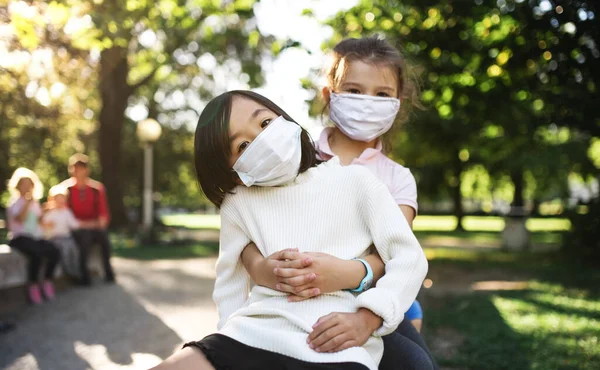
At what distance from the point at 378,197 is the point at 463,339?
14.8 ft

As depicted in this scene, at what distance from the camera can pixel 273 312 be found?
84.2 inches

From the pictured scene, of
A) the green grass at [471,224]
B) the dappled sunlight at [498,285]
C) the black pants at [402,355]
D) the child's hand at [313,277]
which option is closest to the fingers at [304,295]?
the child's hand at [313,277]

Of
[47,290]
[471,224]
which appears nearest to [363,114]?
[47,290]

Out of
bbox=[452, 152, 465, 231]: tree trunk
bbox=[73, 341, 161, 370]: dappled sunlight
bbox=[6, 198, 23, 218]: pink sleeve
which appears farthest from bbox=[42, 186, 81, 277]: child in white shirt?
bbox=[452, 152, 465, 231]: tree trunk

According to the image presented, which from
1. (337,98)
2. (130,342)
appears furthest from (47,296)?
(337,98)

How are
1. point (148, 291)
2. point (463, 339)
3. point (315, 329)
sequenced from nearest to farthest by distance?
point (315, 329) → point (463, 339) → point (148, 291)

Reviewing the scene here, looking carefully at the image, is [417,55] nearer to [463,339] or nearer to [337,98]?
[463,339]

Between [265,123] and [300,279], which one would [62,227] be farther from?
[300,279]

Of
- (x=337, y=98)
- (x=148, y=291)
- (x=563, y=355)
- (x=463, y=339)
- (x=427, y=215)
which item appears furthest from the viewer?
(x=427, y=215)

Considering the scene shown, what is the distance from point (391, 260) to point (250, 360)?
0.59 meters

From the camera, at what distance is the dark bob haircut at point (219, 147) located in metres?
2.27

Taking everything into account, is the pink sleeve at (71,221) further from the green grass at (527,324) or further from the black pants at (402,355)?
the black pants at (402,355)

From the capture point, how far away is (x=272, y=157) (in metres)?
2.20

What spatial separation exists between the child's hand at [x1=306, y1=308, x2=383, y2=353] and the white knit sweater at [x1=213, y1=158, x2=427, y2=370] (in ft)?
0.09
